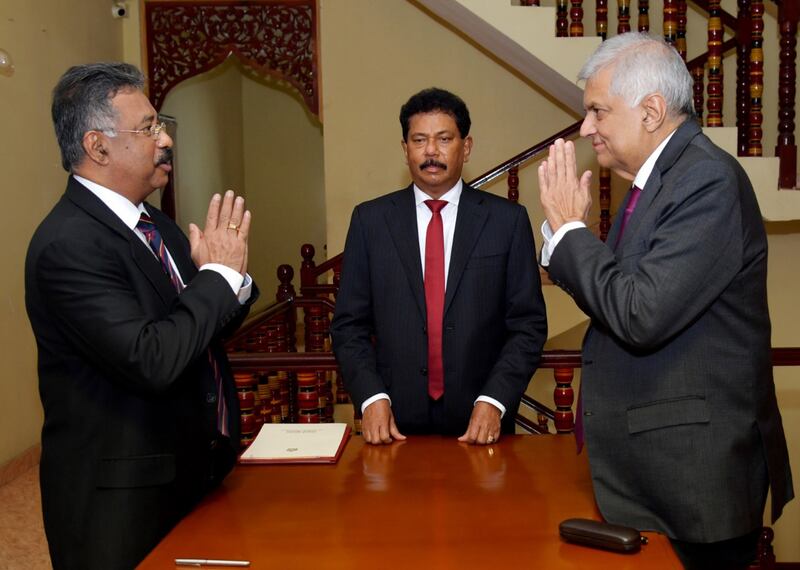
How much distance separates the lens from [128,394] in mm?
1788

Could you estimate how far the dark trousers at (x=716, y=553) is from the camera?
1727mm

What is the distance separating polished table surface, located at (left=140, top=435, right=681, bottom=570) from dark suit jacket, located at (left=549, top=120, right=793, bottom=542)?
0.39 ft

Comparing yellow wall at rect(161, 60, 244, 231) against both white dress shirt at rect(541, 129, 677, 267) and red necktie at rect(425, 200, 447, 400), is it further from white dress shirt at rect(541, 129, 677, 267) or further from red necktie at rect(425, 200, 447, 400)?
white dress shirt at rect(541, 129, 677, 267)

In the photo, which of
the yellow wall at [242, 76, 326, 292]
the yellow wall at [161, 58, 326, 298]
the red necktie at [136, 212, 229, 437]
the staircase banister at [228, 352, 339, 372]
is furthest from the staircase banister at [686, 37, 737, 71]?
the yellow wall at [242, 76, 326, 292]

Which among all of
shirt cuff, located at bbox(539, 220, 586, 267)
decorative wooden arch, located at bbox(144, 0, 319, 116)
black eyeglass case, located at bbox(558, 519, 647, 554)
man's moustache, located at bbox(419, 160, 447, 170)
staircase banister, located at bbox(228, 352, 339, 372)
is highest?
decorative wooden arch, located at bbox(144, 0, 319, 116)

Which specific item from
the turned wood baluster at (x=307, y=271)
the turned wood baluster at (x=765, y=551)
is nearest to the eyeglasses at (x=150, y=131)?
the turned wood baluster at (x=765, y=551)

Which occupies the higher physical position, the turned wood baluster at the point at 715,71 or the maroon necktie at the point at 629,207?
the turned wood baluster at the point at 715,71

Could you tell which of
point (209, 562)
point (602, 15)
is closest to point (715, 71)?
point (602, 15)

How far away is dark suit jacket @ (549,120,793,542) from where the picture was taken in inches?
64.3

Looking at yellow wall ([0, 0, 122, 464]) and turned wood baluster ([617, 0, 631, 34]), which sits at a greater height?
turned wood baluster ([617, 0, 631, 34])

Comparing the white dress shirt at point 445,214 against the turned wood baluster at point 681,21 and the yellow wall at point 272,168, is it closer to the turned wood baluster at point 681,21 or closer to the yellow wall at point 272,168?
the turned wood baluster at point 681,21

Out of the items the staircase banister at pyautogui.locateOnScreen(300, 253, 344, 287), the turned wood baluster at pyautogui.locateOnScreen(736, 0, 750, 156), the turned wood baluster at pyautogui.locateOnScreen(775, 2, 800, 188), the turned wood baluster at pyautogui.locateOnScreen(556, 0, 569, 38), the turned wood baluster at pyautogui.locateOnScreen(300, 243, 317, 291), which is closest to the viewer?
the turned wood baluster at pyautogui.locateOnScreen(775, 2, 800, 188)

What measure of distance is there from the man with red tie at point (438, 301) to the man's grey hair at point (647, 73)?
89 centimetres

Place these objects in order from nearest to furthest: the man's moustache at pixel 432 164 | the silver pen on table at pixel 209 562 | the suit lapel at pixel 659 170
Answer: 1. the silver pen on table at pixel 209 562
2. the suit lapel at pixel 659 170
3. the man's moustache at pixel 432 164
